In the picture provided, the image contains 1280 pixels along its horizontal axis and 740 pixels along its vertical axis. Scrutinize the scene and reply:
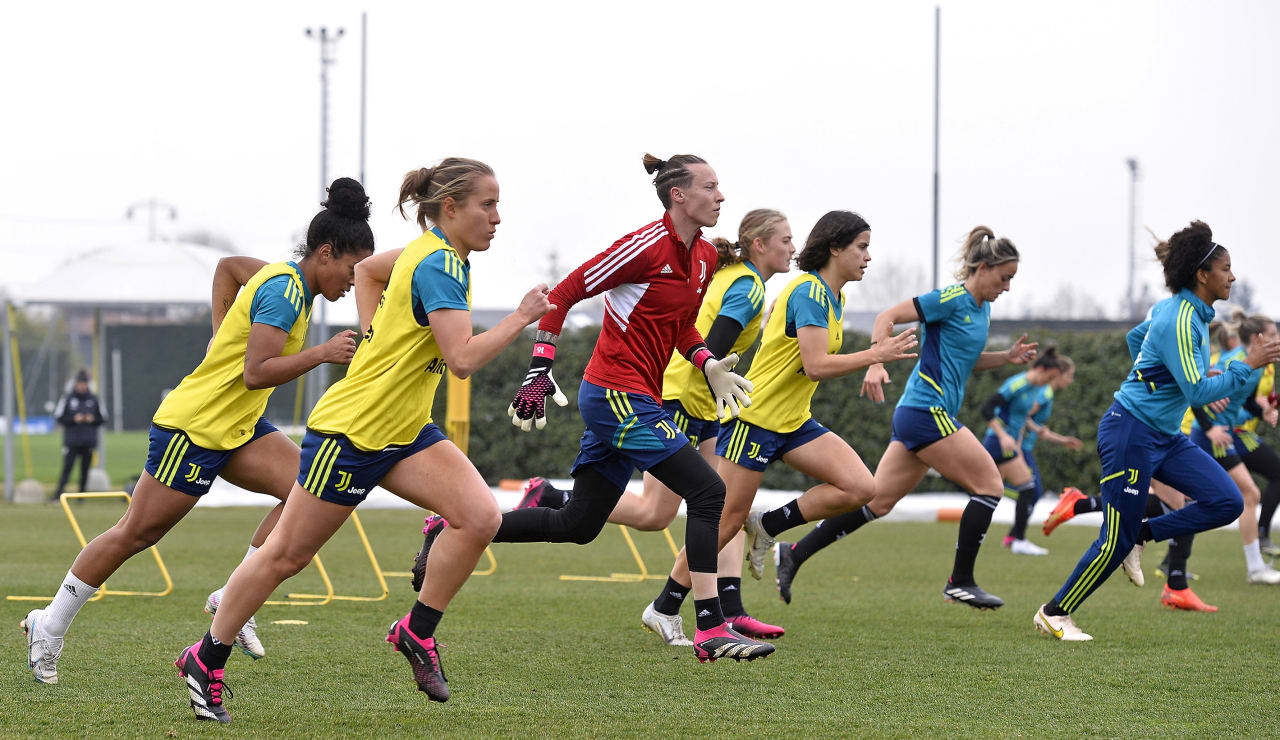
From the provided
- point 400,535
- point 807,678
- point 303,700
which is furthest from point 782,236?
point 400,535

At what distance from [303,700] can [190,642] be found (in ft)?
5.24

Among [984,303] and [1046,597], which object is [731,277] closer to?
[984,303]

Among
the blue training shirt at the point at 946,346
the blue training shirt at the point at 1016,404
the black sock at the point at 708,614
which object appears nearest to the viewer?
the black sock at the point at 708,614

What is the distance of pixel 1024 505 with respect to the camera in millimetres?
11688

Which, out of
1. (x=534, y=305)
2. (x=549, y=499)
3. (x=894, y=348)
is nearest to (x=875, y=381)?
(x=894, y=348)

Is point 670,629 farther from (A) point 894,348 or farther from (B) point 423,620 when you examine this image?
(B) point 423,620

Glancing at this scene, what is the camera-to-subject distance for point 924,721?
467cm

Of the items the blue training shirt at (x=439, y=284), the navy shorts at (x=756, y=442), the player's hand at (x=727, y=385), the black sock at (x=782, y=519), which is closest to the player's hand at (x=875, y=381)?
the navy shorts at (x=756, y=442)

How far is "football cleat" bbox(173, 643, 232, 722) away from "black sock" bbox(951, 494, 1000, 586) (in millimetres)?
4308

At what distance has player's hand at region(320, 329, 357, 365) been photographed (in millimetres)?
4855

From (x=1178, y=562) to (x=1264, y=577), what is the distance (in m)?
1.81

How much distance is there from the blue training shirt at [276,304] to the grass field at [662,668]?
139 centimetres

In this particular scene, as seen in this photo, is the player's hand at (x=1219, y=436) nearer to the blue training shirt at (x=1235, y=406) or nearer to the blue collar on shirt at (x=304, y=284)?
the blue training shirt at (x=1235, y=406)

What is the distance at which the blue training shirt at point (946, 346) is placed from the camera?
23.9 ft
